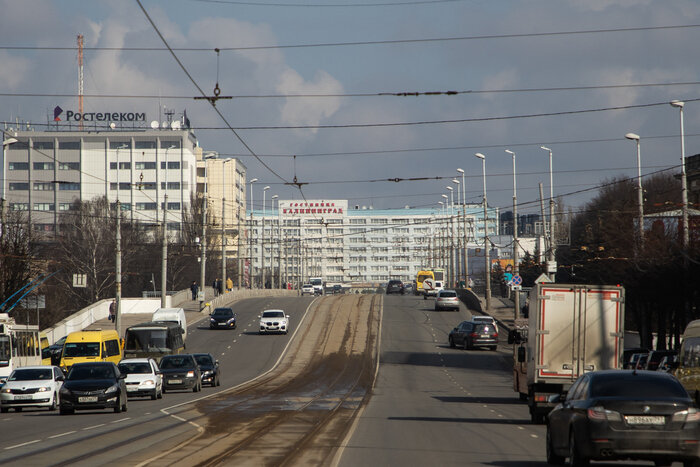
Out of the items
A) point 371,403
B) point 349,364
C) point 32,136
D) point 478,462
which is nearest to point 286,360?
point 349,364

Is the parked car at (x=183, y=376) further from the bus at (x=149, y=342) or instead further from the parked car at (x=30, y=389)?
the bus at (x=149, y=342)

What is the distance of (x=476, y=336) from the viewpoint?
2170 inches

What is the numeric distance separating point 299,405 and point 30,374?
27.9ft

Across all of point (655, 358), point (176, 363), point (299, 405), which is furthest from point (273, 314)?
point (299, 405)

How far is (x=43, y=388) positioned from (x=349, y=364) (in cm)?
2310

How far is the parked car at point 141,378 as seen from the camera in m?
33.5

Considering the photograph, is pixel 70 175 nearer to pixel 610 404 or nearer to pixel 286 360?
pixel 286 360

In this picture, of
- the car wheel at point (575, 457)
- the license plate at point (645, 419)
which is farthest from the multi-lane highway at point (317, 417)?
the license plate at point (645, 419)

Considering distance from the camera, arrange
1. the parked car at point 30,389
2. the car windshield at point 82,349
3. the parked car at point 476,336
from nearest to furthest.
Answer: the parked car at point 30,389
the car windshield at point 82,349
the parked car at point 476,336

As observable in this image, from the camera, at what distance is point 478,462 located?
13914 mm

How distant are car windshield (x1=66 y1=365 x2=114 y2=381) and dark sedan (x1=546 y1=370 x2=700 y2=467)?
17771mm

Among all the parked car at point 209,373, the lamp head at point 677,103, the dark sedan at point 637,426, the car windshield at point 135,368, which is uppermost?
the lamp head at point 677,103

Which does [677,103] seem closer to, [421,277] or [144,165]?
[421,277]

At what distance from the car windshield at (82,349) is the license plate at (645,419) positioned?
33414mm
